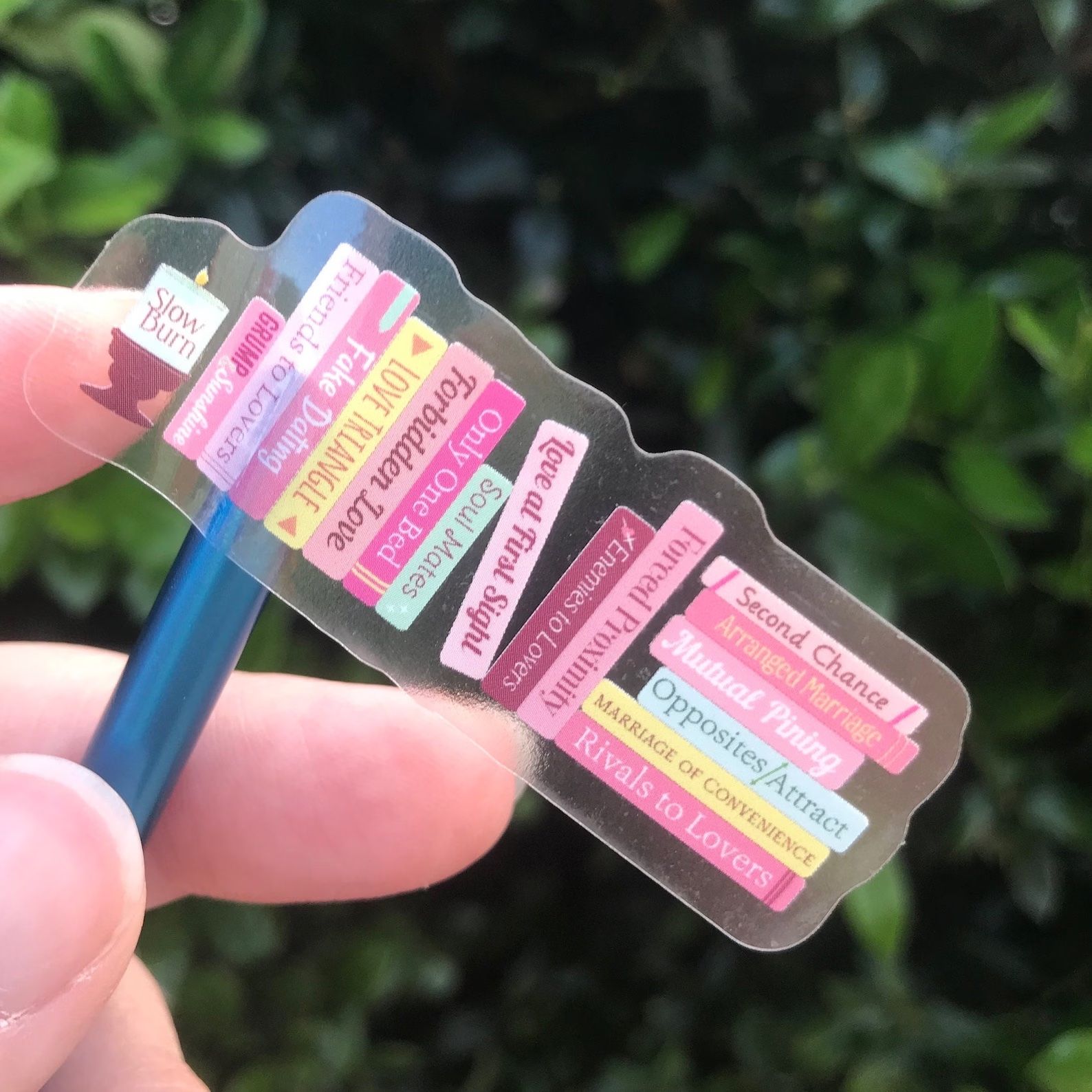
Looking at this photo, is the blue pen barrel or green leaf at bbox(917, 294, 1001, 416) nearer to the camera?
the blue pen barrel

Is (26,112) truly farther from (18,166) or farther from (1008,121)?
(1008,121)

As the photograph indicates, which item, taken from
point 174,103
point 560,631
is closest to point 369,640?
point 560,631

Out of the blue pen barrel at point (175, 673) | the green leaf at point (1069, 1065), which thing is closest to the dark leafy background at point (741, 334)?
the green leaf at point (1069, 1065)

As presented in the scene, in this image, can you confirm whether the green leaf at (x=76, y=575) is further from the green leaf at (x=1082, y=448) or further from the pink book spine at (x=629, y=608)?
the green leaf at (x=1082, y=448)

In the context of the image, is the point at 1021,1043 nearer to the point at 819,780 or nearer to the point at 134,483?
the point at 819,780

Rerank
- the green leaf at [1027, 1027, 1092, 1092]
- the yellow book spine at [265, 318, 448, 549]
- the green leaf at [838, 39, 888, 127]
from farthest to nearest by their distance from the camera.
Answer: the green leaf at [838, 39, 888, 127] → the green leaf at [1027, 1027, 1092, 1092] → the yellow book spine at [265, 318, 448, 549]

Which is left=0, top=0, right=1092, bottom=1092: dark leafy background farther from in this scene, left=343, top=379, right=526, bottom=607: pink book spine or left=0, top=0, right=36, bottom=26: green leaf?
left=343, top=379, right=526, bottom=607: pink book spine

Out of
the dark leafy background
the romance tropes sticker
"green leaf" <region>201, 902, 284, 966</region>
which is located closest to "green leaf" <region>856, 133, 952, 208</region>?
the dark leafy background
